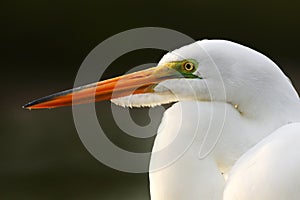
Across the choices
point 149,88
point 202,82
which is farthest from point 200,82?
point 149,88

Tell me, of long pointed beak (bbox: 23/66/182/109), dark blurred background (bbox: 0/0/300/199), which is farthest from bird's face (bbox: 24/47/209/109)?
dark blurred background (bbox: 0/0/300/199)

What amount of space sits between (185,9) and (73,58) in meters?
1.04

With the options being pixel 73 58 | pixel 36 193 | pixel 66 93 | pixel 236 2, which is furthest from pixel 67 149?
pixel 66 93

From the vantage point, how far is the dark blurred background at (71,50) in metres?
4.60

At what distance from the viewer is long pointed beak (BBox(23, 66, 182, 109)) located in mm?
1499

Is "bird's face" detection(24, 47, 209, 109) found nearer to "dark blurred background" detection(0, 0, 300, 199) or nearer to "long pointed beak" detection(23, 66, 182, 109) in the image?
"long pointed beak" detection(23, 66, 182, 109)

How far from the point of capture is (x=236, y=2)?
5.10 meters

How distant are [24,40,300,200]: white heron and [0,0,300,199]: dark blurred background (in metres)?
2.88

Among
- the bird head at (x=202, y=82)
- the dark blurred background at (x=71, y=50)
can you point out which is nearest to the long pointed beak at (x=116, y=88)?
the bird head at (x=202, y=82)

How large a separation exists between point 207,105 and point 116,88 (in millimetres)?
203

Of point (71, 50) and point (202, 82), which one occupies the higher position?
point (202, 82)

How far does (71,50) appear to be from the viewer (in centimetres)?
566

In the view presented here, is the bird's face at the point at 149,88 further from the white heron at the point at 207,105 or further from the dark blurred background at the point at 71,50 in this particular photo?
the dark blurred background at the point at 71,50

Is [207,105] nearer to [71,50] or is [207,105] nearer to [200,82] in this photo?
[200,82]
